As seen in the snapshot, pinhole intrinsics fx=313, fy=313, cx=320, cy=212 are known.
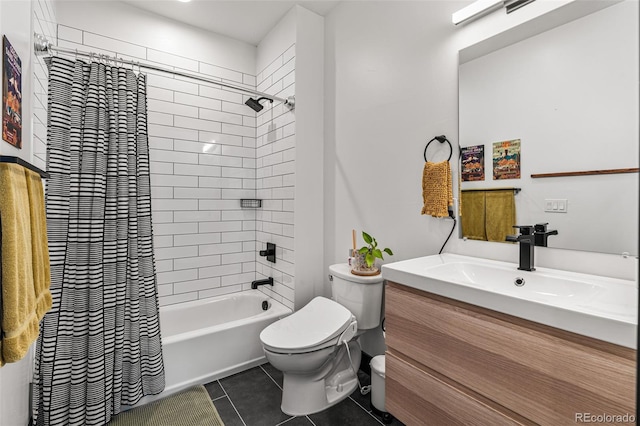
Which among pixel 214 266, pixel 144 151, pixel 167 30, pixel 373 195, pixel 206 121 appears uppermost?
pixel 167 30

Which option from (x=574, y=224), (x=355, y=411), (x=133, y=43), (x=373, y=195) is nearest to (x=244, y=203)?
(x=373, y=195)

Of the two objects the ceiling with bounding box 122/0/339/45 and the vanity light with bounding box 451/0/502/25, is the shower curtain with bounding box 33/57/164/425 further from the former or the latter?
the vanity light with bounding box 451/0/502/25

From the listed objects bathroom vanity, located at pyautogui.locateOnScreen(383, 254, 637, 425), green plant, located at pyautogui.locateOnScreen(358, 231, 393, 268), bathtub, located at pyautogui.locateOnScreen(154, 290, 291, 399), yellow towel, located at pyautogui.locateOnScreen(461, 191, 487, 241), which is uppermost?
yellow towel, located at pyautogui.locateOnScreen(461, 191, 487, 241)

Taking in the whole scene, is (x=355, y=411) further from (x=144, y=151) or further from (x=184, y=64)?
(x=184, y=64)

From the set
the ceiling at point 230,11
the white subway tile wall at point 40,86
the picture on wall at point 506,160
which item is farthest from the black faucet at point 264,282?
the ceiling at point 230,11

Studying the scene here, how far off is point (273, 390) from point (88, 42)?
109 inches

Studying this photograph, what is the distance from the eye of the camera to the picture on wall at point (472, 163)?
1546 millimetres

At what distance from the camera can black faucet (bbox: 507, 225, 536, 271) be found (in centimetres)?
127

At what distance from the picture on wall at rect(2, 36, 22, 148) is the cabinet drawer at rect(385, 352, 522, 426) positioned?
68.6 inches

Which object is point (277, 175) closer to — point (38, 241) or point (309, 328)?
point (309, 328)

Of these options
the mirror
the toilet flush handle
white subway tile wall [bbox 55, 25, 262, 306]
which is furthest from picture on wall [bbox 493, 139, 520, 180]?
white subway tile wall [bbox 55, 25, 262, 306]

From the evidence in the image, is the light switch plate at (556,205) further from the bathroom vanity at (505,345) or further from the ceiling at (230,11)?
the ceiling at (230,11)

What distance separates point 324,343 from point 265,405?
59 cm

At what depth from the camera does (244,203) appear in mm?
2883
